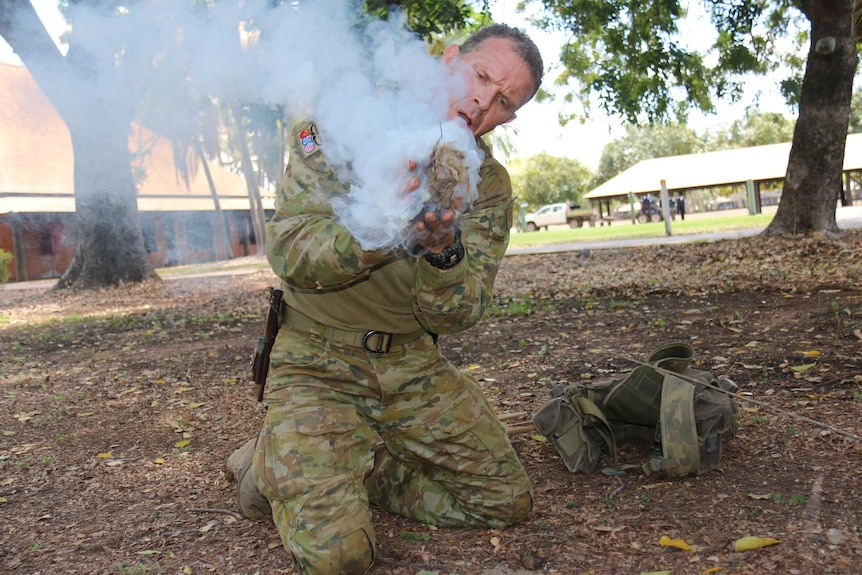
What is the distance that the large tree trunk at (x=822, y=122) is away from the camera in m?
10.7

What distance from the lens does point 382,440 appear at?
2.86 meters

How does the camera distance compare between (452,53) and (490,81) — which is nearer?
(490,81)

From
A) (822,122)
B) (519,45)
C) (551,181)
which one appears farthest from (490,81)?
(551,181)

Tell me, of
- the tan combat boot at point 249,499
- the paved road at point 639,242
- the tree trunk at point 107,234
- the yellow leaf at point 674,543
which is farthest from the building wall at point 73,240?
the yellow leaf at point 674,543

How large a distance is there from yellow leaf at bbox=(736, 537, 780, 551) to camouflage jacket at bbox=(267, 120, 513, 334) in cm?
109

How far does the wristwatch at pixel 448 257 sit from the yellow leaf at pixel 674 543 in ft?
3.62

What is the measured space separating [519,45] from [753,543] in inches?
70.9

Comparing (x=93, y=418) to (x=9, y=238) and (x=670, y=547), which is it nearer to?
(x=670, y=547)

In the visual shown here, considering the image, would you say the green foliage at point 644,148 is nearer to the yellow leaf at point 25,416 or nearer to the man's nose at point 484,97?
the yellow leaf at point 25,416

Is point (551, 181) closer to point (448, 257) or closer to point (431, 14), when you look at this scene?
point (431, 14)

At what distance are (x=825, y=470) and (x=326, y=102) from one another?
2275mm

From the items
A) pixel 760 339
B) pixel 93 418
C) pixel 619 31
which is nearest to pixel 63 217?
pixel 619 31

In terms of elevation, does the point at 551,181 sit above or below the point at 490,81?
above

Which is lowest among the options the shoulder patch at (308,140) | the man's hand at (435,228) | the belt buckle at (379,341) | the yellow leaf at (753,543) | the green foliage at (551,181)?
the yellow leaf at (753,543)
